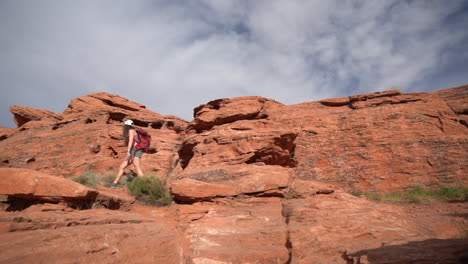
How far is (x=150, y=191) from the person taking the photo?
6.85 metres

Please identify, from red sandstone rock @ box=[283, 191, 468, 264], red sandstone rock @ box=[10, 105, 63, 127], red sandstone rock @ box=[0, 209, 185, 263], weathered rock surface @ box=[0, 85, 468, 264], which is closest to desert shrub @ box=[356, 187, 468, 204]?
weathered rock surface @ box=[0, 85, 468, 264]

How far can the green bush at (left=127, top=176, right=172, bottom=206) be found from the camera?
6703 millimetres

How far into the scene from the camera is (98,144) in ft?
57.9

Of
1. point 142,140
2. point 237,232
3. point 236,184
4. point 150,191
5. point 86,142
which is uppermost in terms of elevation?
point 86,142

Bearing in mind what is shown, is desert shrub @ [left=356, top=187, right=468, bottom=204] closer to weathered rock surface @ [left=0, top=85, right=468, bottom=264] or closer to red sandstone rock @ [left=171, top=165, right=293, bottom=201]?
weathered rock surface @ [left=0, top=85, right=468, bottom=264]

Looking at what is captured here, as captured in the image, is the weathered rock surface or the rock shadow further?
the weathered rock surface

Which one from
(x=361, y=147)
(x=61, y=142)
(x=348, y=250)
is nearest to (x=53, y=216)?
(x=348, y=250)

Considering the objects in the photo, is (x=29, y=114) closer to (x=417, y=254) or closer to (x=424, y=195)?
(x=417, y=254)

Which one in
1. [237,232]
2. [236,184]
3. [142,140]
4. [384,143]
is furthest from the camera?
[384,143]

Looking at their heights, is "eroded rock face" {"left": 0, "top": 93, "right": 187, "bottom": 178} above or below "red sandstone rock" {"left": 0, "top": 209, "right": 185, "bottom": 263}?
above

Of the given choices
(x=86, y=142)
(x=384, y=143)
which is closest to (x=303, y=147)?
(x=384, y=143)

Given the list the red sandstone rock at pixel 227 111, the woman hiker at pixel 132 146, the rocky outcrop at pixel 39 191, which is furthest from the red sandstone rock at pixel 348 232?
the red sandstone rock at pixel 227 111

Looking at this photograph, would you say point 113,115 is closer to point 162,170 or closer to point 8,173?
point 162,170

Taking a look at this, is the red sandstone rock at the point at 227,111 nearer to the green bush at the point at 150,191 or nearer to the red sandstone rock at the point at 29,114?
the green bush at the point at 150,191
